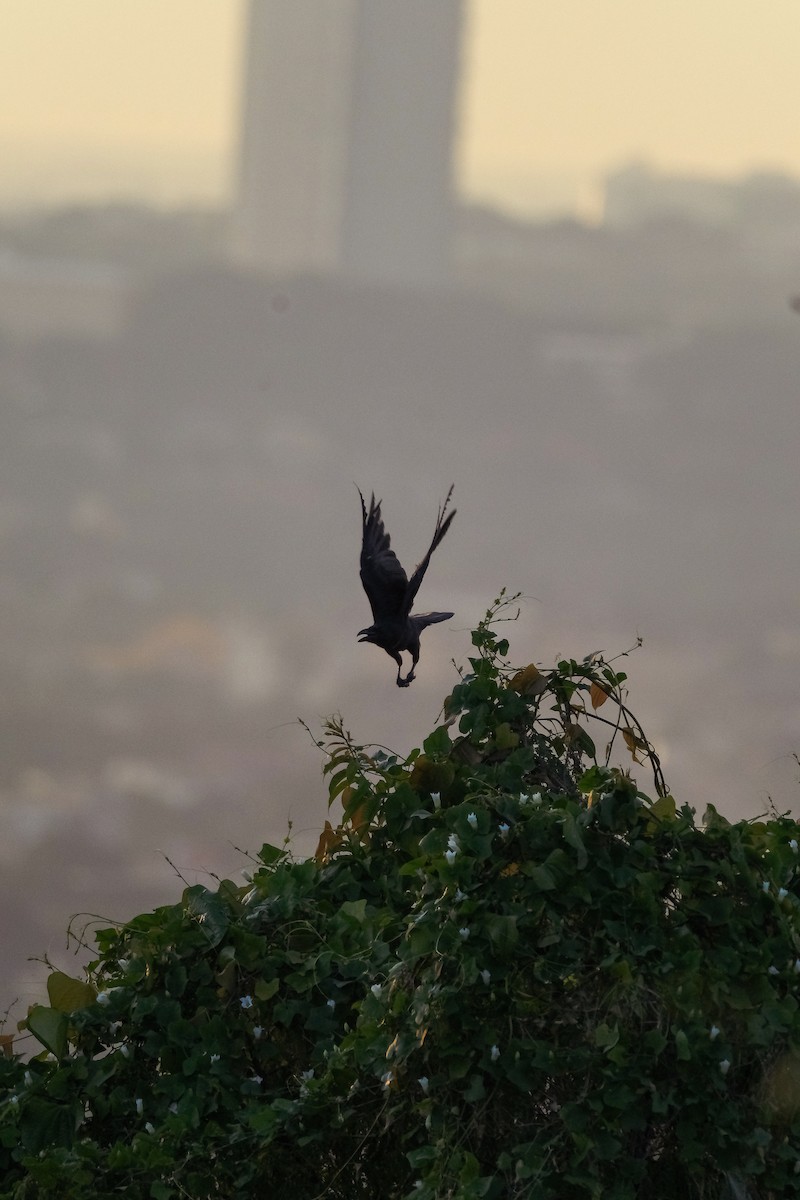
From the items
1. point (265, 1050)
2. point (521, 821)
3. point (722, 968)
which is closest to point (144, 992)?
point (265, 1050)

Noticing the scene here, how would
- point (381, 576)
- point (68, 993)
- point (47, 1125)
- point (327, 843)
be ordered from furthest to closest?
Answer: point (327, 843), point (381, 576), point (68, 993), point (47, 1125)

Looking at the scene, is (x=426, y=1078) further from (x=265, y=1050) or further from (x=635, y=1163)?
(x=265, y=1050)

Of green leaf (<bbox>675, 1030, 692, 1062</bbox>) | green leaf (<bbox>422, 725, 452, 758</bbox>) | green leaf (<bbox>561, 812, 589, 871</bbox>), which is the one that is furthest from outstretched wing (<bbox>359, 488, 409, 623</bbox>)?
green leaf (<bbox>675, 1030, 692, 1062</bbox>)

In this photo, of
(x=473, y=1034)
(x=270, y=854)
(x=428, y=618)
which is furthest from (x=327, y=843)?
(x=473, y=1034)

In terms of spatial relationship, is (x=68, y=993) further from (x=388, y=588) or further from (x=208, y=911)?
(x=388, y=588)

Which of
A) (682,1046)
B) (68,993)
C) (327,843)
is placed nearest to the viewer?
(682,1046)

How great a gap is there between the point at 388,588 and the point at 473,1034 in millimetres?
1158

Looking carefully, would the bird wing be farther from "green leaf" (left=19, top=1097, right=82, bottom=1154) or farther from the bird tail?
"green leaf" (left=19, top=1097, right=82, bottom=1154)

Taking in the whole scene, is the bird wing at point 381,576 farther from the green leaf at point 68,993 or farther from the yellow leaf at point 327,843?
the green leaf at point 68,993

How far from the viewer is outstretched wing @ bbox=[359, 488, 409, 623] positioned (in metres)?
3.21

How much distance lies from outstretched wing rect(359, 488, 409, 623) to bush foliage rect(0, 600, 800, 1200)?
0.49 metres

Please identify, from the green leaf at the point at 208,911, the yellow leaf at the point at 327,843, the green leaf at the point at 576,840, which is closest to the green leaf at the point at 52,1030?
the green leaf at the point at 208,911

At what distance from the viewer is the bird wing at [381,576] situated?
321 cm

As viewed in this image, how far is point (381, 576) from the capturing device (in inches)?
126
